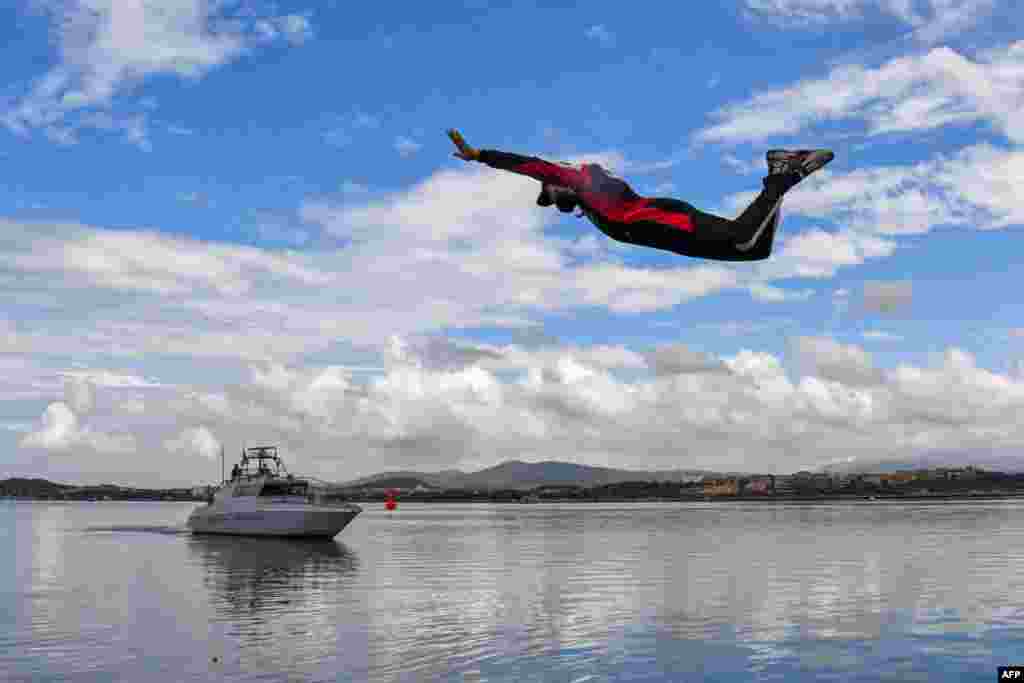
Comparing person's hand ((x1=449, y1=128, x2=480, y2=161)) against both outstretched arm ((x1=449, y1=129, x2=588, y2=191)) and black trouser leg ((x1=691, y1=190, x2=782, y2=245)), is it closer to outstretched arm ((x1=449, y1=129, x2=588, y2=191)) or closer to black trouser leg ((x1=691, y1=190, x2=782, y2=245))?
outstretched arm ((x1=449, y1=129, x2=588, y2=191))

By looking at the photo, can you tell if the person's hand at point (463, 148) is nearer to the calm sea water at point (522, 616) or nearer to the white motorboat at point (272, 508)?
the calm sea water at point (522, 616)

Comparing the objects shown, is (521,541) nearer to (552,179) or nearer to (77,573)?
(77,573)

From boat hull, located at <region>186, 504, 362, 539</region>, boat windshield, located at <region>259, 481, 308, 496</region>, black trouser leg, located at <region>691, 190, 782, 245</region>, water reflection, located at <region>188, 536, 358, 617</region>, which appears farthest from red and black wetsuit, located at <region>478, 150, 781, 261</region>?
boat windshield, located at <region>259, 481, 308, 496</region>

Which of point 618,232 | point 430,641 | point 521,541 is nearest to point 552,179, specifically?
point 618,232

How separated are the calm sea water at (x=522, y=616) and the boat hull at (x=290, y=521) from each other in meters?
13.8

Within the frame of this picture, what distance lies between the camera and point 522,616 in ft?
150

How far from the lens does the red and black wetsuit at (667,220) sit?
823cm

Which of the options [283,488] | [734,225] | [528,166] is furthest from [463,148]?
[283,488]

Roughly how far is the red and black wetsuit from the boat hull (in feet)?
320

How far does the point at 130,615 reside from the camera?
48062mm

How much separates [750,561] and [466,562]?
21.8 m

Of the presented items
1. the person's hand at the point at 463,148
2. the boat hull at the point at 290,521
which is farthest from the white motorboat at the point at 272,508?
the person's hand at the point at 463,148

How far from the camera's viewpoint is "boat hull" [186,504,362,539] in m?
103

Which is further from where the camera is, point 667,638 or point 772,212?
point 667,638
